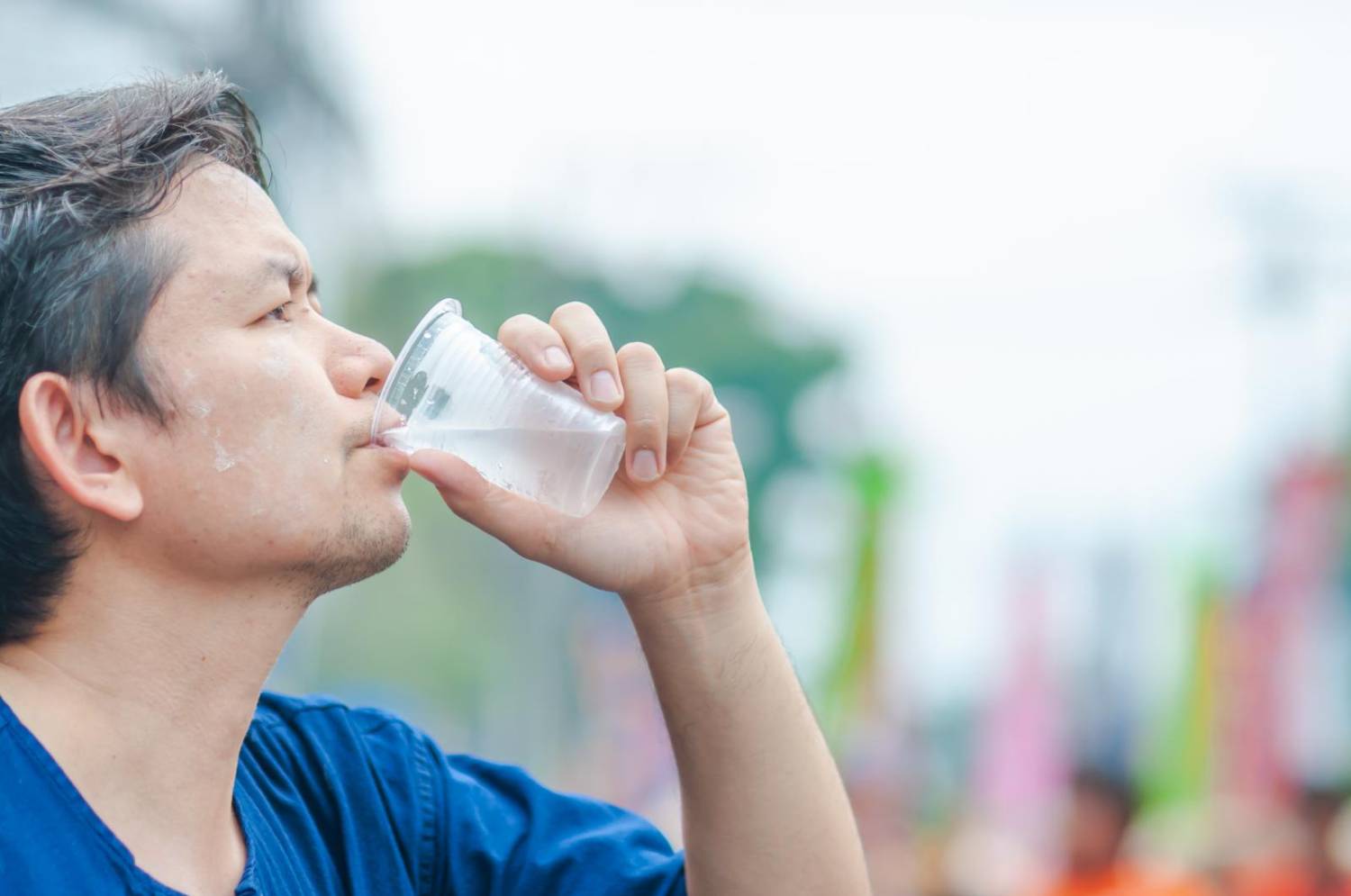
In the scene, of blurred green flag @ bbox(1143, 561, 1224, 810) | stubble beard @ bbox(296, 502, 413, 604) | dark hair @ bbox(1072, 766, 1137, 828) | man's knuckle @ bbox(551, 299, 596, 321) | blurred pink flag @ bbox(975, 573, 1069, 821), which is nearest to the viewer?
stubble beard @ bbox(296, 502, 413, 604)

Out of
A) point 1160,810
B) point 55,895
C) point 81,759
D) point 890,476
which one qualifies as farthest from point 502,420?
point 890,476

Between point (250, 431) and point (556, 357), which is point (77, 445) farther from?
point (556, 357)

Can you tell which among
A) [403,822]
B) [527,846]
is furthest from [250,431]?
[527,846]

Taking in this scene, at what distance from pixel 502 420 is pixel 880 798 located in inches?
244

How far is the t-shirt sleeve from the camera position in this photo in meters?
1.92

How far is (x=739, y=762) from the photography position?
187cm

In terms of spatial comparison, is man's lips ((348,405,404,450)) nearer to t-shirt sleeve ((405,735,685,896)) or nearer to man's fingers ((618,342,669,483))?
man's fingers ((618,342,669,483))

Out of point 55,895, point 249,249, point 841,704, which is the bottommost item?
point 841,704

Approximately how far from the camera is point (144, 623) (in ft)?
5.31

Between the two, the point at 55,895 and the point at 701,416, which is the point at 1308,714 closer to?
the point at 701,416

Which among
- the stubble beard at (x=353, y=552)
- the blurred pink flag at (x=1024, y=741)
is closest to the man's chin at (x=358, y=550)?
the stubble beard at (x=353, y=552)

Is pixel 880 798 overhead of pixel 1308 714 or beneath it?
beneath

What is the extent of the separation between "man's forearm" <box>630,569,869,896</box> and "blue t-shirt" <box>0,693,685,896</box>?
144mm

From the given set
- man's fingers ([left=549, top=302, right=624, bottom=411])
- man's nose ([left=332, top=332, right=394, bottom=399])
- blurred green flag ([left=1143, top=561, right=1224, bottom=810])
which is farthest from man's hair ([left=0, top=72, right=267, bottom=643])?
blurred green flag ([left=1143, top=561, right=1224, bottom=810])
